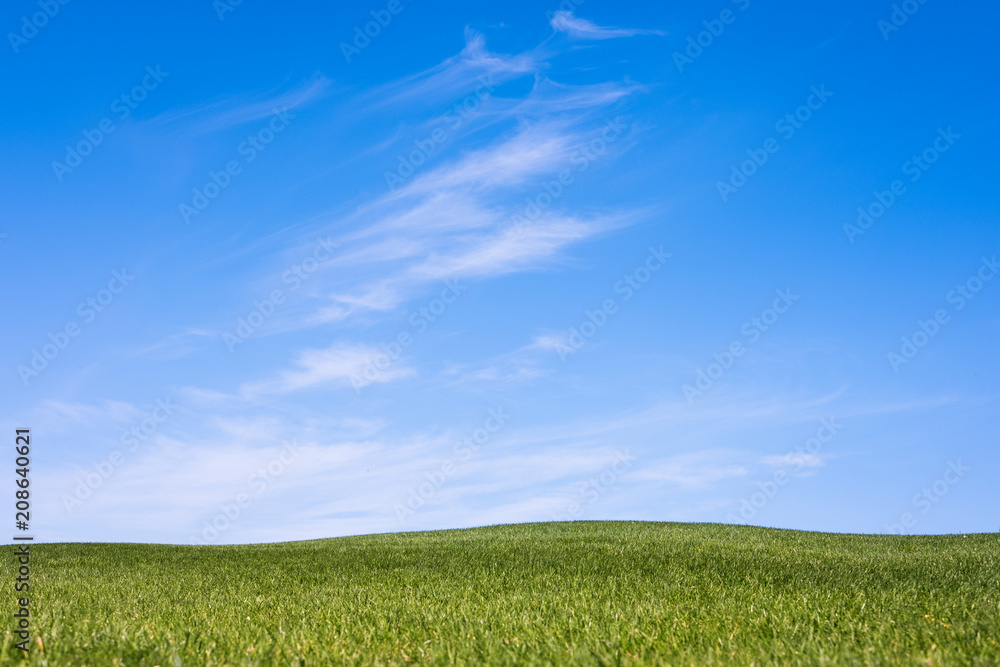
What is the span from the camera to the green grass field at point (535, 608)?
6.71 meters

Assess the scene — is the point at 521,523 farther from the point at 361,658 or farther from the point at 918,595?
the point at 361,658

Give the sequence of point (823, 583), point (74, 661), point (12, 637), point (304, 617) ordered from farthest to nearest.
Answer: point (823, 583)
point (304, 617)
point (12, 637)
point (74, 661)

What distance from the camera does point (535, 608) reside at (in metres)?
9.65

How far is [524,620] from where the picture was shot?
868 centimetres

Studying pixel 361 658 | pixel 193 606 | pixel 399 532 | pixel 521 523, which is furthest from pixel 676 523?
pixel 361 658

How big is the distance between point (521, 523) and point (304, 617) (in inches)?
901

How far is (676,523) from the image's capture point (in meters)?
30.0

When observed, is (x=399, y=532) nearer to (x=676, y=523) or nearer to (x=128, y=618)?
(x=676, y=523)

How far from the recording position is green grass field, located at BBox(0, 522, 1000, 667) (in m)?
6.71

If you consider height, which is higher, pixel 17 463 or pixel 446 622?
pixel 17 463

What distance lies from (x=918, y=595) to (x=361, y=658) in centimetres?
779

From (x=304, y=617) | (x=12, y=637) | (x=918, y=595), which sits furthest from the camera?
(x=918, y=595)

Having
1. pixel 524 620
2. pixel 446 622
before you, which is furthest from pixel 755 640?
pixel 446 622

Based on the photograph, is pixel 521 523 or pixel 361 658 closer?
pixel 361 658
